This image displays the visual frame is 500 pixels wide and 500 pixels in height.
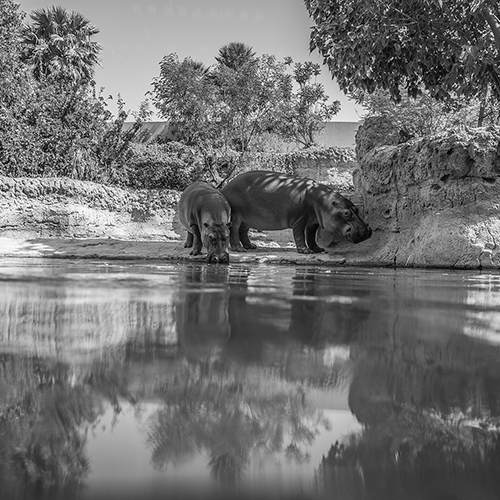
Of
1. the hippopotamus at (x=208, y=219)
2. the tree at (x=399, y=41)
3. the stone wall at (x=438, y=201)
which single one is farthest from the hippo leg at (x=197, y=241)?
the tree at (x=399, y=41)

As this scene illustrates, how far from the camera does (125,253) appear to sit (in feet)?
23.6

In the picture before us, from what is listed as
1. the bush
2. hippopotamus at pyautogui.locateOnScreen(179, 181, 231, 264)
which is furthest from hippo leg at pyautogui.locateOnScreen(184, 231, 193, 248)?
the bush

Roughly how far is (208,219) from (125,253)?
137 cm

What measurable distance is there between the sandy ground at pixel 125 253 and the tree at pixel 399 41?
2.55m

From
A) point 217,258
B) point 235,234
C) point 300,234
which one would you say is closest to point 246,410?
point 217,258

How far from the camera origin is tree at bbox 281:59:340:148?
68.0 feet

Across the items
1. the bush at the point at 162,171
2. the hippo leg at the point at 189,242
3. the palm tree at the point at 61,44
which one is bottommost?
the hippo leg at the point at 189,242

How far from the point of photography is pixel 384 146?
827 cm

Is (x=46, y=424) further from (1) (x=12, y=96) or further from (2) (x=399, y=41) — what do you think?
(1) (x=12, y=96)

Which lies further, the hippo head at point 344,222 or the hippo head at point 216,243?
the hippo head at point 344,222

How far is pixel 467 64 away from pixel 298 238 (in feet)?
10.8

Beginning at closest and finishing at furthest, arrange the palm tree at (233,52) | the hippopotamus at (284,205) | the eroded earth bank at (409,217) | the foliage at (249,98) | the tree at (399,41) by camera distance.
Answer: the eroded earth bank at (409,217) → the tree at (399,41) → the hippopotamus at (284,205) → the foliage at (249,98) → the palm tree at (233,52)

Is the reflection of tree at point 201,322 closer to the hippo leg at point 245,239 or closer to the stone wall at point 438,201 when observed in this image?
the stone wall at point 438,201

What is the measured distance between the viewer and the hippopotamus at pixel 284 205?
26.3ft
